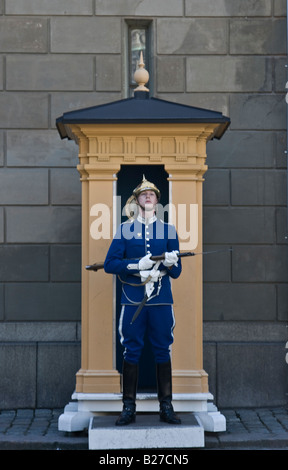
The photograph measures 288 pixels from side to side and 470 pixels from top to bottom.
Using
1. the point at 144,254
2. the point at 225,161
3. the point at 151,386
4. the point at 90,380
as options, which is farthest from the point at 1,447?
the point at 225,161

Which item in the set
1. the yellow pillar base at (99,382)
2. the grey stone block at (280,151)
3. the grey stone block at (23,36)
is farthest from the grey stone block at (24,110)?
the yellow pillar base at (99,382)

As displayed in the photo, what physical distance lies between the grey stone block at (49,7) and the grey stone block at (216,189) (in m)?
2.10

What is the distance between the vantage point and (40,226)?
786 centimetres

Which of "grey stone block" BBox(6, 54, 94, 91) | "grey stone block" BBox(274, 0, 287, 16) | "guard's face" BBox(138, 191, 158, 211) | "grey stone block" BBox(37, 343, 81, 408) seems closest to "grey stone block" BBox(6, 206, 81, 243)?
"grey stone block" BBox(37, 343, 81, 408)

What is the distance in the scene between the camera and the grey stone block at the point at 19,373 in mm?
7691

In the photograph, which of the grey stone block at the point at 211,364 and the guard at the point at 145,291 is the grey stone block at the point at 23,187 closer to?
the guard at the point at 145,291

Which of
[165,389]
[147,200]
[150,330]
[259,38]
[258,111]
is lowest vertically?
[165,389]

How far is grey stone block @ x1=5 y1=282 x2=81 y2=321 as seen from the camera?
25.7 feet

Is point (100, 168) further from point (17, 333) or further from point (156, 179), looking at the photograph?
point (17, 333)

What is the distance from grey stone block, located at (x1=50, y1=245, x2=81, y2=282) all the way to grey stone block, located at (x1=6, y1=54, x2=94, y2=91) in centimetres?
165

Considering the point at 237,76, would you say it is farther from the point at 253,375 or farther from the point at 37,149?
the point at 253,375

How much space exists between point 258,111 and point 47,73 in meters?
2.20

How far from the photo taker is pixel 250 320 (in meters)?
7.88
